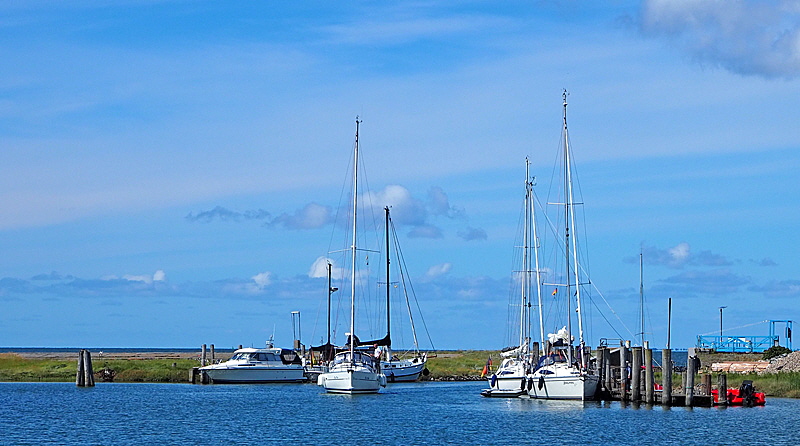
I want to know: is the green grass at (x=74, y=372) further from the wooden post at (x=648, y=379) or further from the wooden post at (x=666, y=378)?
the wooden post at (x=666, y=378)

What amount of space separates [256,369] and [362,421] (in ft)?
102

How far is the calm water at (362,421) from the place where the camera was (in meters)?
47.2

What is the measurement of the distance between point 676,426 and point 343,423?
16.5 m

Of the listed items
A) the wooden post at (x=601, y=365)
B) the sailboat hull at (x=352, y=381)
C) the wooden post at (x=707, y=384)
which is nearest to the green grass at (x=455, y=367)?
the sailboat hull at (x=352, y=381)

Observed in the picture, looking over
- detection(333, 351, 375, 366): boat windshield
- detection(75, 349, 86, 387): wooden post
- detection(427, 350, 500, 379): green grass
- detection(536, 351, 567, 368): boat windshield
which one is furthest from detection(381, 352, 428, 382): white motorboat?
detection(536, 351, 567, 368): boat windshield

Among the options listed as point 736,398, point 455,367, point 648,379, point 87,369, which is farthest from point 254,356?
point 736,398

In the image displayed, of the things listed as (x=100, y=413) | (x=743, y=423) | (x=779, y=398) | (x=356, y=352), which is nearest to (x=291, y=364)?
(x=356, y=352)

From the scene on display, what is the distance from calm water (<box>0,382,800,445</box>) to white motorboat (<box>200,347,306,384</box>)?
34.5ft

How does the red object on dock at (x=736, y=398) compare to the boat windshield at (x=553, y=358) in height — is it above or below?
below

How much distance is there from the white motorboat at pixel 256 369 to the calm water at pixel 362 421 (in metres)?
10.5

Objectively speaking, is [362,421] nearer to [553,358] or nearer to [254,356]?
[553,358]

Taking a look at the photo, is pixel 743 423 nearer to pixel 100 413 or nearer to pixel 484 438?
pixel 484 438

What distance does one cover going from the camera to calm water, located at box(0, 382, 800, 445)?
47219mm

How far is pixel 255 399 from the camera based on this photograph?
232 feet
